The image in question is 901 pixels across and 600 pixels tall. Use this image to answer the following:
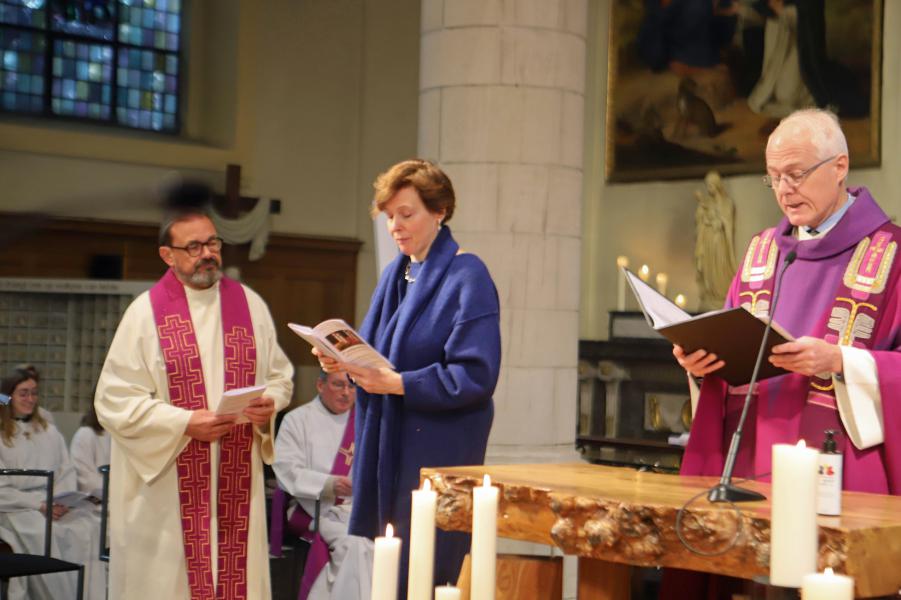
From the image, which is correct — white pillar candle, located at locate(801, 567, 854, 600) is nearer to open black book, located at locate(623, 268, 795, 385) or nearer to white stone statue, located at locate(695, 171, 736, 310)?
open black book, located at locate(623, 268, 795, 385)

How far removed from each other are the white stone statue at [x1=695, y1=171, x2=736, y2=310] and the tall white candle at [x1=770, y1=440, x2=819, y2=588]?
41.9ft

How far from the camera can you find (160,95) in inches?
587

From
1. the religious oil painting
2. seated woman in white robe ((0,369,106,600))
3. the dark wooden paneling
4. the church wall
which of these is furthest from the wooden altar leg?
the church wall

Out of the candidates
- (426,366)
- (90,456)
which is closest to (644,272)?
(90,456)

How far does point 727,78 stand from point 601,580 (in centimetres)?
1279

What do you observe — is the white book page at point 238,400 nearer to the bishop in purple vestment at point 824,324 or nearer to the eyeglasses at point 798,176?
the bishop in purple vestment at point 824,324

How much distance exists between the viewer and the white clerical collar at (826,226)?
12.4 feet

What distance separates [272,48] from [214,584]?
10.7m

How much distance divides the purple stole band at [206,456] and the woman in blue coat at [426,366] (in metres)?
1.05

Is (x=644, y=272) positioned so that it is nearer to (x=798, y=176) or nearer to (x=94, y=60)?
(x=94, y=60)

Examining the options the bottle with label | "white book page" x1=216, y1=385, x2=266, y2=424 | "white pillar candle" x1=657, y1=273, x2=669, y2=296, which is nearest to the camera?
the bottle with label

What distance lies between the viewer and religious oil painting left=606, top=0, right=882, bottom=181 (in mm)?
13906

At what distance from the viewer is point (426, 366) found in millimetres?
4344

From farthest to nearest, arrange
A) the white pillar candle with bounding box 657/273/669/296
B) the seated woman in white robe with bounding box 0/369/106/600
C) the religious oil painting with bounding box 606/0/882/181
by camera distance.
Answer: the white pillar candle with bounding box 657/273/669/296 → the religious oil painting with bounding box 606/0/882/181 → the seated woman in white robe with bounding box 0/369/106/600
